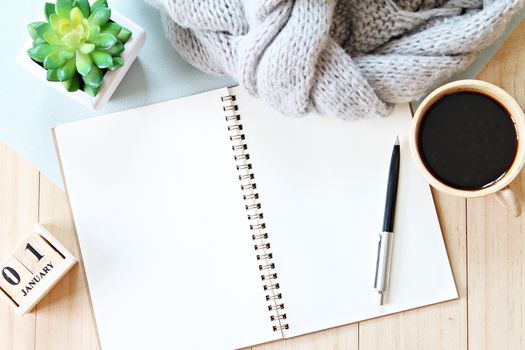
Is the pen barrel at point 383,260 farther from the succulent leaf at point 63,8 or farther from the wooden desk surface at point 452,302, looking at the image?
the succulent leaf at point 63,8

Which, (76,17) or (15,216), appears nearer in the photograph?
(76,17)

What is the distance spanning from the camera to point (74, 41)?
1.83 ft

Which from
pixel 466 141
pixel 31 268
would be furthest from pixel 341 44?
pixel 31 268

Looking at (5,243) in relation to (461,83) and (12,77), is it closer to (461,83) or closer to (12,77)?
(12,77)

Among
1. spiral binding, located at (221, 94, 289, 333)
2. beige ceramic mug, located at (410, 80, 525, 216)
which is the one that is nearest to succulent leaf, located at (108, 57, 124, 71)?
spiral binding, located at (221, 94, 289, 333)

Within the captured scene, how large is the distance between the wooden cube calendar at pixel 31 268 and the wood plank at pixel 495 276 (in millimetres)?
409

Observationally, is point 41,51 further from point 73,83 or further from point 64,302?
point 64,302

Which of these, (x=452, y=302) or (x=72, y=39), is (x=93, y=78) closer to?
(x=72, y=39)

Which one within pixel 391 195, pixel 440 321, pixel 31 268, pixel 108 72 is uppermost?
pixel 108 72

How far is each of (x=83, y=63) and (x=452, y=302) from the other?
16.8 inches

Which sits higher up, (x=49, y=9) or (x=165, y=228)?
(x=49, y=9)

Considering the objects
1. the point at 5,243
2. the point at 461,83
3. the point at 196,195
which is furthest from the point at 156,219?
the point at 461,83

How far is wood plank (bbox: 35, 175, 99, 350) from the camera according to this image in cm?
66

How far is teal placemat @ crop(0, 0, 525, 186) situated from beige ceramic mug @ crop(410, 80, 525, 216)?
195 mm
